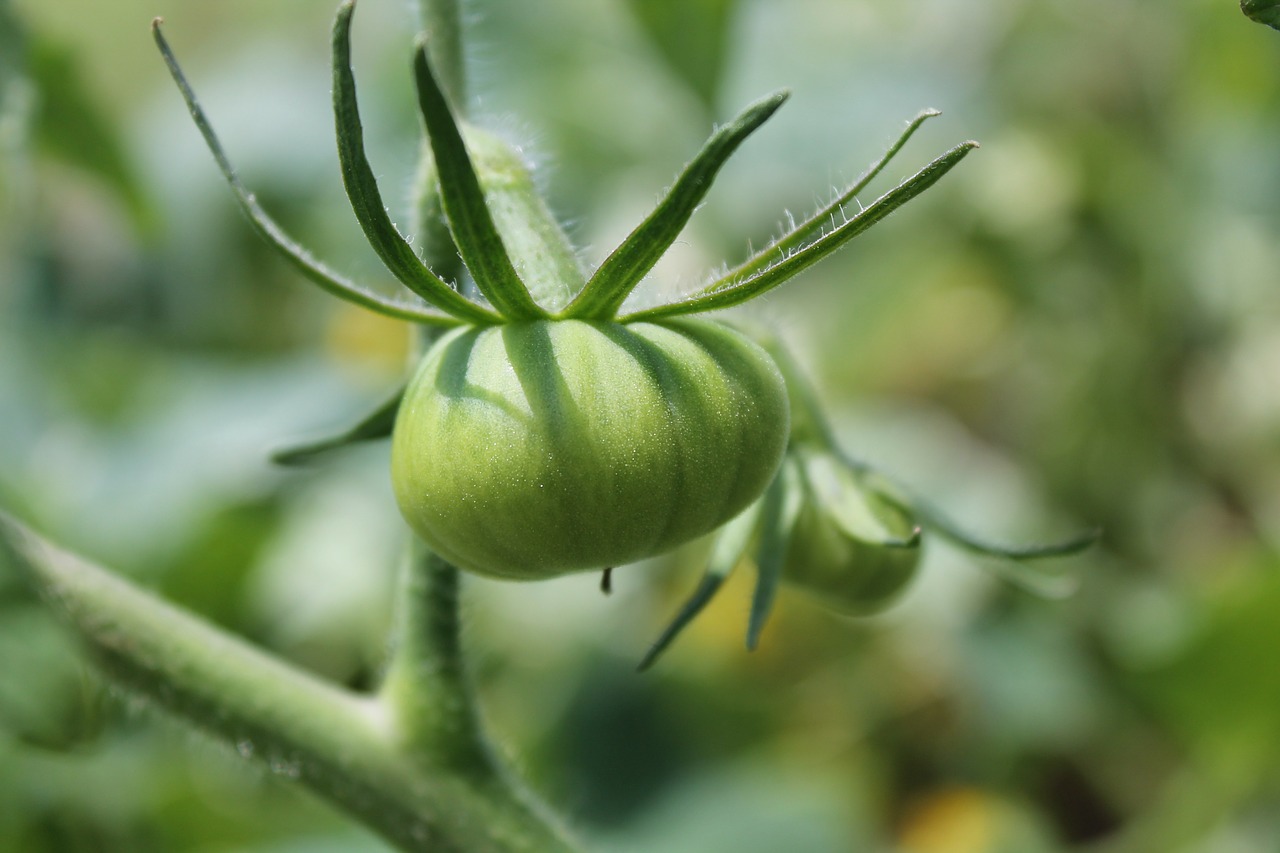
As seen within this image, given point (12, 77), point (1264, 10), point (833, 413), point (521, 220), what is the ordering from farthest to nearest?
point (833, 413) < point (12, 77) < point (521, 220) < point (1264, 10)

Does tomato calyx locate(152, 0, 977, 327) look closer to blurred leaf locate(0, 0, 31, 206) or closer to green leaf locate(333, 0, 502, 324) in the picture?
green leaf locate(333, 0, 502, 324)

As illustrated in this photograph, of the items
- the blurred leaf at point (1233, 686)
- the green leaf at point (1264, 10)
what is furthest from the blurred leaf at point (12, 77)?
the blurred leaf at point (1233, 686)

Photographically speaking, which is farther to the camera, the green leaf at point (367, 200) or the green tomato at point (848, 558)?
the green tomato at point (848, 558)

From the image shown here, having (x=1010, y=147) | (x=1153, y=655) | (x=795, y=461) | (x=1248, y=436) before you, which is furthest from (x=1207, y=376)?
(x=795, y=461)

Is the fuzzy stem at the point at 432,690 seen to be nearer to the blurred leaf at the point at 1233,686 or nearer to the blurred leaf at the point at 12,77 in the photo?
the blurred leaf at the point at 12,77

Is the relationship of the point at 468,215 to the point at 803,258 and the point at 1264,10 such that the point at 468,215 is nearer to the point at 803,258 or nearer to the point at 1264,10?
the point at 803,258

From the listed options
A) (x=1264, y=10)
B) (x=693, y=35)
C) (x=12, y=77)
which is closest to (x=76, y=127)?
(x=12, y=77)

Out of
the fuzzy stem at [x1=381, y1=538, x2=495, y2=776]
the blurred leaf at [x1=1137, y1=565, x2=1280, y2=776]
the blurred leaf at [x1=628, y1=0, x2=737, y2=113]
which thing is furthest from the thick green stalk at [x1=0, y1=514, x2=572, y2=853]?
the blurred leaf at [x1=1137, y1=565, x2=1280, y2=776]
